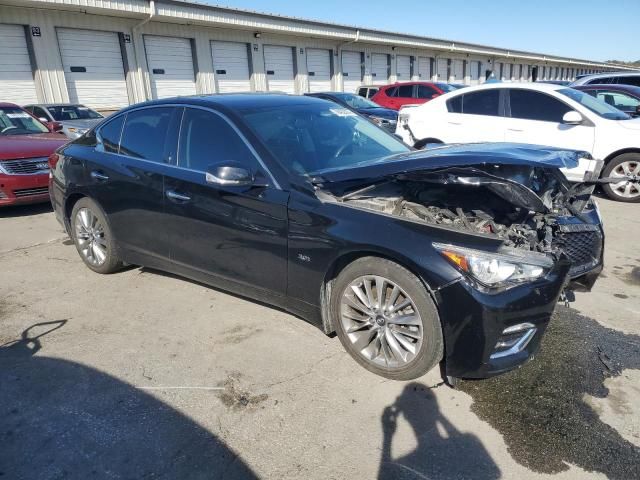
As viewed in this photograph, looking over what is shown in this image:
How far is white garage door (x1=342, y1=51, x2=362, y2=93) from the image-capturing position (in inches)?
1012

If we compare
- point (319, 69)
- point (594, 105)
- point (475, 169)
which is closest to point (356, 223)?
point (475, 169)

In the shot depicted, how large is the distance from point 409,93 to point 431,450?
15150mm

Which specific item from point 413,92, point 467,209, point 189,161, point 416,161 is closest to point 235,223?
point 189,161

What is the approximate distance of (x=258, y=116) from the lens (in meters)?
3.47

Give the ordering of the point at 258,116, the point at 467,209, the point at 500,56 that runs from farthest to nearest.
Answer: the point at 500,56, the point at 258,116, the point at 467,209

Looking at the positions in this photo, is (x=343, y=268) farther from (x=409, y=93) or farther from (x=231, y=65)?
(x=231, y=65)

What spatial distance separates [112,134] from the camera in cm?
429

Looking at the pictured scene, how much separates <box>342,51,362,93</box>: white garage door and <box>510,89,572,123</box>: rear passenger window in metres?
19.2

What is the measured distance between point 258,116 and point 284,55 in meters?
20.5

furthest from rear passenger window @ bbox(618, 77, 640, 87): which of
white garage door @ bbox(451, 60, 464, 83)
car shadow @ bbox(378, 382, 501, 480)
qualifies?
white garage door @ bbox(451, 60, 464, 83)

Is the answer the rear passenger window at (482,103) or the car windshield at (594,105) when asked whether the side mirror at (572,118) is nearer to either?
the car windshield at (594,105)

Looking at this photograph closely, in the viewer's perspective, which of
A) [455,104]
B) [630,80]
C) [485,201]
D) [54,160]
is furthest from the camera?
[630,80]

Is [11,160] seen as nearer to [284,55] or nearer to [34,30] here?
[34,30]

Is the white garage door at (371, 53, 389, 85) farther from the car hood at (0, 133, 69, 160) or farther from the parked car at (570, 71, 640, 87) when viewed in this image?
the car hood at (0, 133, 69, 160)
